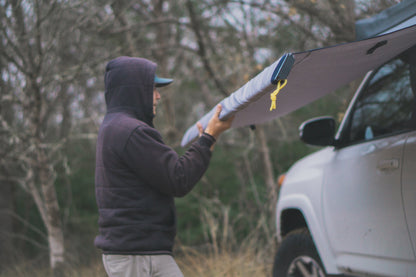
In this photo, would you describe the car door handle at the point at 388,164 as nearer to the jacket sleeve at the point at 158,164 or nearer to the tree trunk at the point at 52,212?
the jacket sleeve at the point at 158,164

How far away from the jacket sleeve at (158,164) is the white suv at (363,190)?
3.57ft

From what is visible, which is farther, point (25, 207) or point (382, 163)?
point (25, 207)

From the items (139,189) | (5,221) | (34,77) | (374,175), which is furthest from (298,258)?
(5,221)

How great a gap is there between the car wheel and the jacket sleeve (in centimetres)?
146

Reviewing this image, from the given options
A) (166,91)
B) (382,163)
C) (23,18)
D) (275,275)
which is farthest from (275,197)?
(23,18)

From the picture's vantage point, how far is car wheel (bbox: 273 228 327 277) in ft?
10.7

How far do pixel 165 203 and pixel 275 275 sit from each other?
1.66m

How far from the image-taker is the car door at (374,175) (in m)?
2.37

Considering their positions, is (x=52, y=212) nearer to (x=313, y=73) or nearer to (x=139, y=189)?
(x=139, y=189)

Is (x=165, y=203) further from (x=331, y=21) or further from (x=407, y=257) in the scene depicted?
(x=331, y=21)

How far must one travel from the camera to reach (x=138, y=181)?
2.30 metres

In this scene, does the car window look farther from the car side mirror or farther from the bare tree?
the bare tree

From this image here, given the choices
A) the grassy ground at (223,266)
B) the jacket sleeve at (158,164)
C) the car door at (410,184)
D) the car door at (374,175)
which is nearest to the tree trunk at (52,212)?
the grassy ground at (223,266)

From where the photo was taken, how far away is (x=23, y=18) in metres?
5.05
